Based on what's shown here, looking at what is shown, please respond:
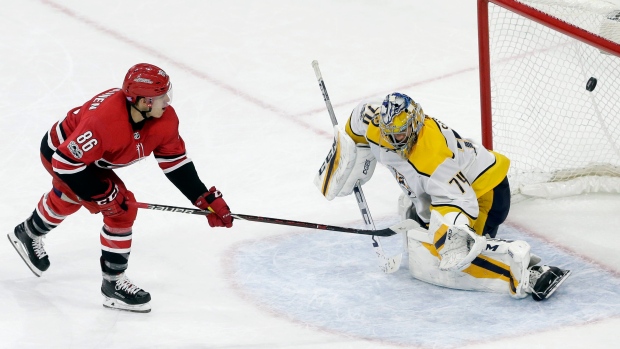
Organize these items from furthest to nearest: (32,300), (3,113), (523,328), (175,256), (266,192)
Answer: (3,113)
(266,192)
(175,256)
(32,300)
(523,328)

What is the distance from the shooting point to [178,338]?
377cm

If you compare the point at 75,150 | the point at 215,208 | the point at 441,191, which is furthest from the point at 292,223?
the point at 75,150

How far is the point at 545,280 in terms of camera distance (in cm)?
389

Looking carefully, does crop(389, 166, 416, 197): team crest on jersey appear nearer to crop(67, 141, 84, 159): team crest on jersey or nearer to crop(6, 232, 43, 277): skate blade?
crop(67, 141, 84, 159): team crest on jersey

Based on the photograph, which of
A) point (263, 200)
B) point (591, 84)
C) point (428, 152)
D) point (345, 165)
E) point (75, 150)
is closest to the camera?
point (75, 150)

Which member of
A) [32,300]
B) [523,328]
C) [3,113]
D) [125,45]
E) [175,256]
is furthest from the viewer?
[125,45]

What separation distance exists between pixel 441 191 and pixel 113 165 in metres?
1.09

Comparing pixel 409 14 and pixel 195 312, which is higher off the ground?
pixel 409 14

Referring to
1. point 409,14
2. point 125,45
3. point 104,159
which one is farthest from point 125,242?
point 409,14

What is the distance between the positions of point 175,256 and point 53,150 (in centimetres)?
70

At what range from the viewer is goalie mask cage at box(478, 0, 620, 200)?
459 centimetres

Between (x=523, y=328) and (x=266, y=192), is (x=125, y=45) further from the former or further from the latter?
(x=523, y=328)

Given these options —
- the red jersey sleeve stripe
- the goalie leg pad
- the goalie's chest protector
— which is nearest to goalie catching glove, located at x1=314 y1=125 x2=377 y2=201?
the goalie leg pad

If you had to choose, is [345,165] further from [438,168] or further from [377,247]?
[438,168]
